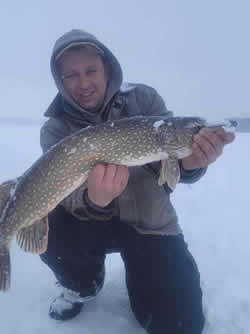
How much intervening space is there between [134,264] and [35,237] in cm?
74

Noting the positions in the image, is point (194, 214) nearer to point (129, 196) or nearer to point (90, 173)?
point (129, 196)

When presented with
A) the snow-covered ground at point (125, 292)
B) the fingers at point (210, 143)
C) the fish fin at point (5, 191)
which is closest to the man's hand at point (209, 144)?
the fingers at point (210, 143)

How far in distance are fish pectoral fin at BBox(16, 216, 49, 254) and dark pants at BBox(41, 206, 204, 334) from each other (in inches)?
7.3

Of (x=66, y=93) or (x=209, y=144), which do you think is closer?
(x=209, y=144)

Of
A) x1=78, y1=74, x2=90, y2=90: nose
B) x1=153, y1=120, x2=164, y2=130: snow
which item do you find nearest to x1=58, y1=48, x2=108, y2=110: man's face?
x1=78, y1=74, x2=90, y2=90: nose

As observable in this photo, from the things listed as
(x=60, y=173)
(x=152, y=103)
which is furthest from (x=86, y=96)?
(x=60, y=173)

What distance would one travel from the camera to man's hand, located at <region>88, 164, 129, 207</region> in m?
1.97

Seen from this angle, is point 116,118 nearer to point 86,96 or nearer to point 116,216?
point 86,96

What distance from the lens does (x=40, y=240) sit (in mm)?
1965

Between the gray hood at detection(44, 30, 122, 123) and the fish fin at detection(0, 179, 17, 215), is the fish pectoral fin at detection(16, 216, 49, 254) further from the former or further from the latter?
the gray hood at detection(44, 30, 122, 123)

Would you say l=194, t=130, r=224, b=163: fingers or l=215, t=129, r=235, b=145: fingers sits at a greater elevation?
l=215, t=129, r=235, b=145: fingers

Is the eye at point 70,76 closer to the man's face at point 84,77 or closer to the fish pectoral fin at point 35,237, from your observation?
the man's face at point 84,77

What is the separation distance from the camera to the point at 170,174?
209 centimetres

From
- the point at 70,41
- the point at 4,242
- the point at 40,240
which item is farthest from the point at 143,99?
the point at 4,242
